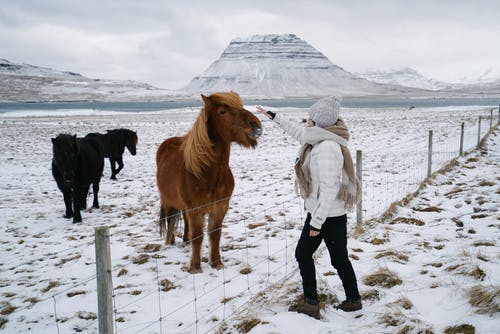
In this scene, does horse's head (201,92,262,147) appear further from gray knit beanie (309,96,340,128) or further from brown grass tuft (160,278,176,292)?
brown grass tuft (160,278,176,292)

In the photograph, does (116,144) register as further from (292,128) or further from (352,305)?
(352,305)

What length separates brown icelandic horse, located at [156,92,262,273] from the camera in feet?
12.2

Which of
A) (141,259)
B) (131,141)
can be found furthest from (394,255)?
(131,141)

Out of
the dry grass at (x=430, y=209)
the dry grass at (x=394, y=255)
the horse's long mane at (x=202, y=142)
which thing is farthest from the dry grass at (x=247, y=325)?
the dry grass at (x=430, y=209)

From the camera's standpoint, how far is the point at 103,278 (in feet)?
7.66

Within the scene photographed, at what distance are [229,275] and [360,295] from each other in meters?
1.57

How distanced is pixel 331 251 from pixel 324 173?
80 cm

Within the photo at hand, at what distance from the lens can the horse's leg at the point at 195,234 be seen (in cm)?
411

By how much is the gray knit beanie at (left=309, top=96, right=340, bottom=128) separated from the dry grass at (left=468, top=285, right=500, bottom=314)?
197cm

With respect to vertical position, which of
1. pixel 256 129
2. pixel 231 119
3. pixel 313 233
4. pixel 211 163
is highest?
pixel 231 119

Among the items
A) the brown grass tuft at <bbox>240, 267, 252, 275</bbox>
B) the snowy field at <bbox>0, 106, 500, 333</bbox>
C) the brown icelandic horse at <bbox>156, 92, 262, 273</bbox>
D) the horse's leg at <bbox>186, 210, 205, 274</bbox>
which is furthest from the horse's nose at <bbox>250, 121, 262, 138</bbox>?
the brown grass tuft at <bbox>240, 267, 252, 275</bbox>

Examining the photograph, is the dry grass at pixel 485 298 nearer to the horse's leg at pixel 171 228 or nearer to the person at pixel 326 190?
the person at pixel 326 190

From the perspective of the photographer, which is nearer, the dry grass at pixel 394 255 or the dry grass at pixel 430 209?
the dry grass at pixel 394 255

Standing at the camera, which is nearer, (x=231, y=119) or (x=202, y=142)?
(x=231, y=119)
